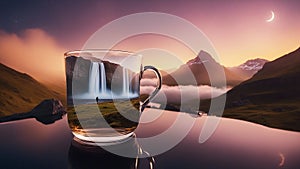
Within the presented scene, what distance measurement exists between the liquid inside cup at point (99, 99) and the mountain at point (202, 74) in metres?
0.72

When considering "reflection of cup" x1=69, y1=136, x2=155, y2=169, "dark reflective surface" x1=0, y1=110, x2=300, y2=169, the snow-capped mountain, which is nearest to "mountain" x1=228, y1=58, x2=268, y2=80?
the snow-capped mountain

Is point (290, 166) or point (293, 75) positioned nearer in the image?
point (290, 166)

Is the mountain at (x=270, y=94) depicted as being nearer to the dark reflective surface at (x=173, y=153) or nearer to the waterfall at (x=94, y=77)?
the dark reflective surface at (x=173, y=153)

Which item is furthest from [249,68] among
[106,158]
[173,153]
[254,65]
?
[106,158]

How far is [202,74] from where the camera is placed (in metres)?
1.17

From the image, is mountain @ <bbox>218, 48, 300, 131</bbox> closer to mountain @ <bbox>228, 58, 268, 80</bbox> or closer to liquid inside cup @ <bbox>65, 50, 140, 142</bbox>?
mountain @ <bbox>228, 58, 268, 80</bbox>

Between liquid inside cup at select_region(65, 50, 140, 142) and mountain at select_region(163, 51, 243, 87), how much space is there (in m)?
0.72

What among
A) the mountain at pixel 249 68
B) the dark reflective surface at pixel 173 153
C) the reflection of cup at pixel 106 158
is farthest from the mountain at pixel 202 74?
the reflection of cup at pixel 106 158

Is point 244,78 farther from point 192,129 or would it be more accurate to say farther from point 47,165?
point 47,165

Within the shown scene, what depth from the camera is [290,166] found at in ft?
1.28

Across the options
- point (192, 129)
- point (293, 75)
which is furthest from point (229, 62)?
point (192, 129)

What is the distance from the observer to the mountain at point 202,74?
1134 millimetres

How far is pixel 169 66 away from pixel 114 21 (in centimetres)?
32

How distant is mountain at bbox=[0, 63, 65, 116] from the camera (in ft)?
3.78
